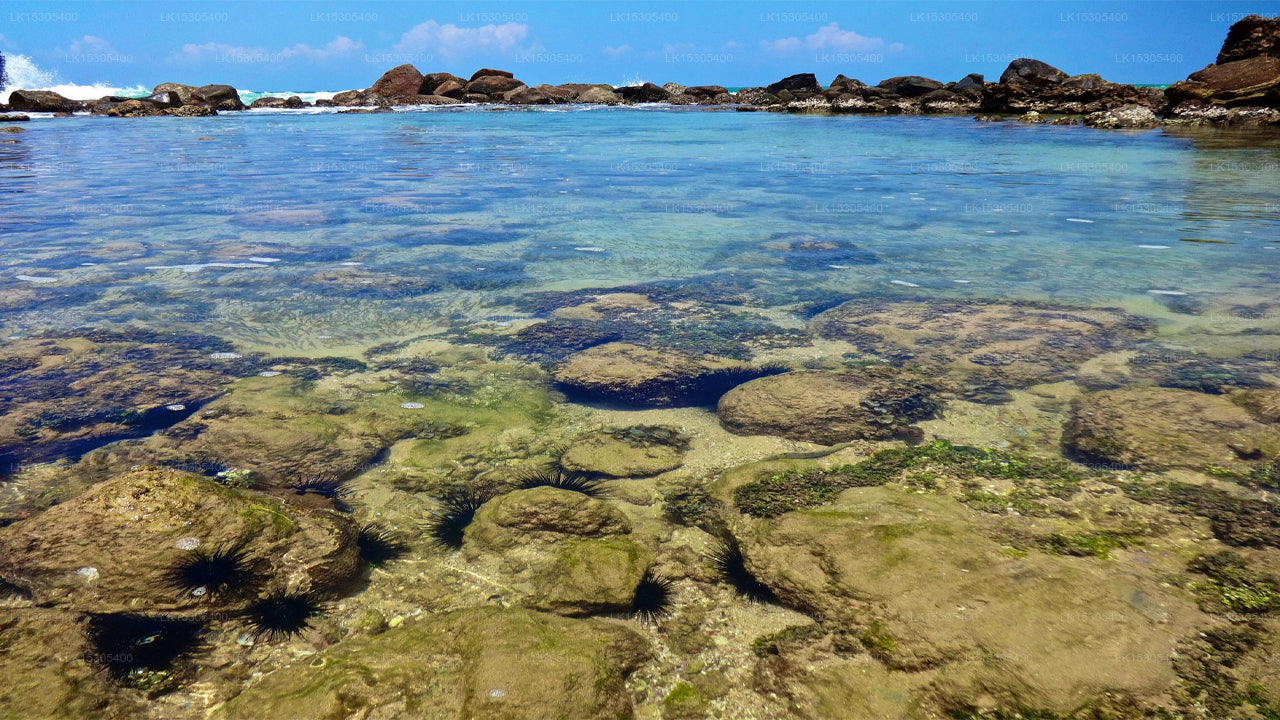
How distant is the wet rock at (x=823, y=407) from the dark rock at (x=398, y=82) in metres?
76.2

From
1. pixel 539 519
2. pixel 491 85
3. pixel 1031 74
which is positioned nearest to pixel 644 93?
pixel 491 85

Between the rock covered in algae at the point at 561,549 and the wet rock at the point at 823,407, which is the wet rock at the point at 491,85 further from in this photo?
the rock covered in algae at the point at 561,549

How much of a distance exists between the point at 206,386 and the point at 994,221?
9.75 m

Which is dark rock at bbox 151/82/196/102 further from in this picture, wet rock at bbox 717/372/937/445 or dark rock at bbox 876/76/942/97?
wet rock at bbox 717/372/937/445

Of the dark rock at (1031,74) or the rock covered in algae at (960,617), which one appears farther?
the dark rock at (1031,74)

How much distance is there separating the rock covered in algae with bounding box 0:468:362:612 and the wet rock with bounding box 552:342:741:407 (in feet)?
6.03

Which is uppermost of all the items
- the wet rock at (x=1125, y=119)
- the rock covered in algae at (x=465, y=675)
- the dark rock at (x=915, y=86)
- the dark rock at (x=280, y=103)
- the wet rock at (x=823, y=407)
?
the dark rock at (x=915, y=86)

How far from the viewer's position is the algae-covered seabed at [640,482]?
2160 millimetres

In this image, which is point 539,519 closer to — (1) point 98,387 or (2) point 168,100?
(1) point 98,387

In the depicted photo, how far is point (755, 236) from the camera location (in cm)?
921

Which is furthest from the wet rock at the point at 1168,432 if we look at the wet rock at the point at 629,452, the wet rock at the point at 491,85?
the wet rock at the point at 491,85

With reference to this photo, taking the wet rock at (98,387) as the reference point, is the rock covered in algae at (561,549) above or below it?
below

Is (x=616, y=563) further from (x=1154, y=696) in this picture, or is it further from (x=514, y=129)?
(x=514, y=129)

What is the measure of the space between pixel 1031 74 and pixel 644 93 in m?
40.3
